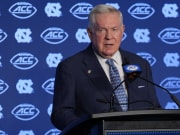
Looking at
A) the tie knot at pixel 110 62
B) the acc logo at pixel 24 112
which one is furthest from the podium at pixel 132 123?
the acc logo at pixel 24 112

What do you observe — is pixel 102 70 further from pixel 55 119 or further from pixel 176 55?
pixel 176 55

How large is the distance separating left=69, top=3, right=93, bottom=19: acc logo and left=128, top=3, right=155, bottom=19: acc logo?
14.3 inches

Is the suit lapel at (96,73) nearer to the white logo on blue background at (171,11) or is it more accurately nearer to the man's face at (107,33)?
the man's face at (107,33)

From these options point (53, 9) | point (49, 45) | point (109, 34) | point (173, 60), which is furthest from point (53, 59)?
point (109, 34)

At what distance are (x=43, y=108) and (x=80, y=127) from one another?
253 cm

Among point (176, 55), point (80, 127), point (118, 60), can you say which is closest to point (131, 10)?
point (176, 55)

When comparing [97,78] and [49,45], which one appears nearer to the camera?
[97,78]

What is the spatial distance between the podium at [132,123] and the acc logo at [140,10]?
106 inches

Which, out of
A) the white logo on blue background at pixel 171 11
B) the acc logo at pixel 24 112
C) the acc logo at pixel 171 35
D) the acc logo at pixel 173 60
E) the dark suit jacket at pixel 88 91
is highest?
the white logo on blue background at pixel 171 11

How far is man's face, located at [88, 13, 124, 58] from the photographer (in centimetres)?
252

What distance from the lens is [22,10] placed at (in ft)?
13.4

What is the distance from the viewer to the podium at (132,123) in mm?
1495

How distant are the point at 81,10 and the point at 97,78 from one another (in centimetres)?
175

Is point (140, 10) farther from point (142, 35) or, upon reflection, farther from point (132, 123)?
point (132, 123)
